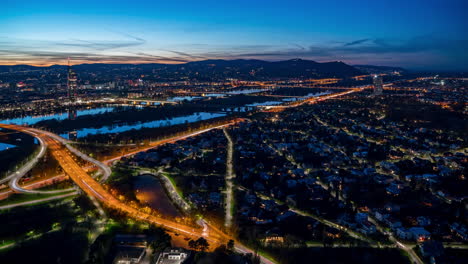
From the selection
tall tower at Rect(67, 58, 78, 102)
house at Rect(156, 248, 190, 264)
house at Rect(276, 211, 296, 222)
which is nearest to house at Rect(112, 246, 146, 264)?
house at Rect(156, 248, 190, 264)

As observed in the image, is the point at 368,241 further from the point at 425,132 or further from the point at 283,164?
the point at 425,132

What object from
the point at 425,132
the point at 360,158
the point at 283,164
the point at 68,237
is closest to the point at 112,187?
the point at 68,237

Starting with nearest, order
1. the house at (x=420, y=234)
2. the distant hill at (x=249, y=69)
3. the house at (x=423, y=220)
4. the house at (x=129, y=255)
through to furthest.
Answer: the house at (x=129, y=255) < the house at (x=420, y=234) < the house at (x=423, y=220) < the distant hill at (x=249, y=69)

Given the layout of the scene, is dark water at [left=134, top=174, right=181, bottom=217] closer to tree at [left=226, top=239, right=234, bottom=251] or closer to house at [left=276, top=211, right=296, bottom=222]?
tree at [left=226, top=239, right=234, bottom=251]

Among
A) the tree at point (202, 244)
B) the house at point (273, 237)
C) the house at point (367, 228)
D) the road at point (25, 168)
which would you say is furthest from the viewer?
the road at point (25, 168)

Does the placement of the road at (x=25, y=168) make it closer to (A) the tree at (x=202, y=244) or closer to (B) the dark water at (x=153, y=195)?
(B) the dark water at (x=153, y=195)

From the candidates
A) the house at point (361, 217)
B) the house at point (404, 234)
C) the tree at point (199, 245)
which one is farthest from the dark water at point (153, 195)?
the house at point (404, 234)

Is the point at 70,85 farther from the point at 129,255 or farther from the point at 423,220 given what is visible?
the point at 423,220
